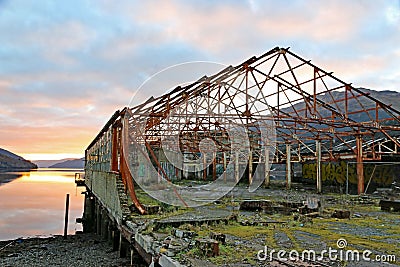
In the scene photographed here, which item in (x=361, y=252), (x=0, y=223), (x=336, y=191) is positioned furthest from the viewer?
(x=0, y=223)

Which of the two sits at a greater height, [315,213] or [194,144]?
[194,144]

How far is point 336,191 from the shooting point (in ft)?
82.9

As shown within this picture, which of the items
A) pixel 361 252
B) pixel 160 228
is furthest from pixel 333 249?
pixel 160 228

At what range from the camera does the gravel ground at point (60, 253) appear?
14.8 metres

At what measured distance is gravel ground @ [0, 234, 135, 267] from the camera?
581 inches

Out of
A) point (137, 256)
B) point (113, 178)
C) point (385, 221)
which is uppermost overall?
point (113, 178)

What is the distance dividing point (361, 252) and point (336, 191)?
60.8ft

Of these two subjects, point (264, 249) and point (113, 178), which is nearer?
point (264, 249)

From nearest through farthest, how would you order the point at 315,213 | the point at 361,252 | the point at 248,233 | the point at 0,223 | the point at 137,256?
1. the point at 361,252
2. the point at 248,233
3. the point at 137,256
4. the point at 315,213
5. the point at 0,223

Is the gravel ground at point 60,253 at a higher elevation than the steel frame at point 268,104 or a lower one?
lower

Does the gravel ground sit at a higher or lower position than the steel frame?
lower

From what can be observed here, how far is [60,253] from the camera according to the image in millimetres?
17922

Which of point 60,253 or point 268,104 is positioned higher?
point 268,104

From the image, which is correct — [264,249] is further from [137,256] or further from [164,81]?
[164,81]
